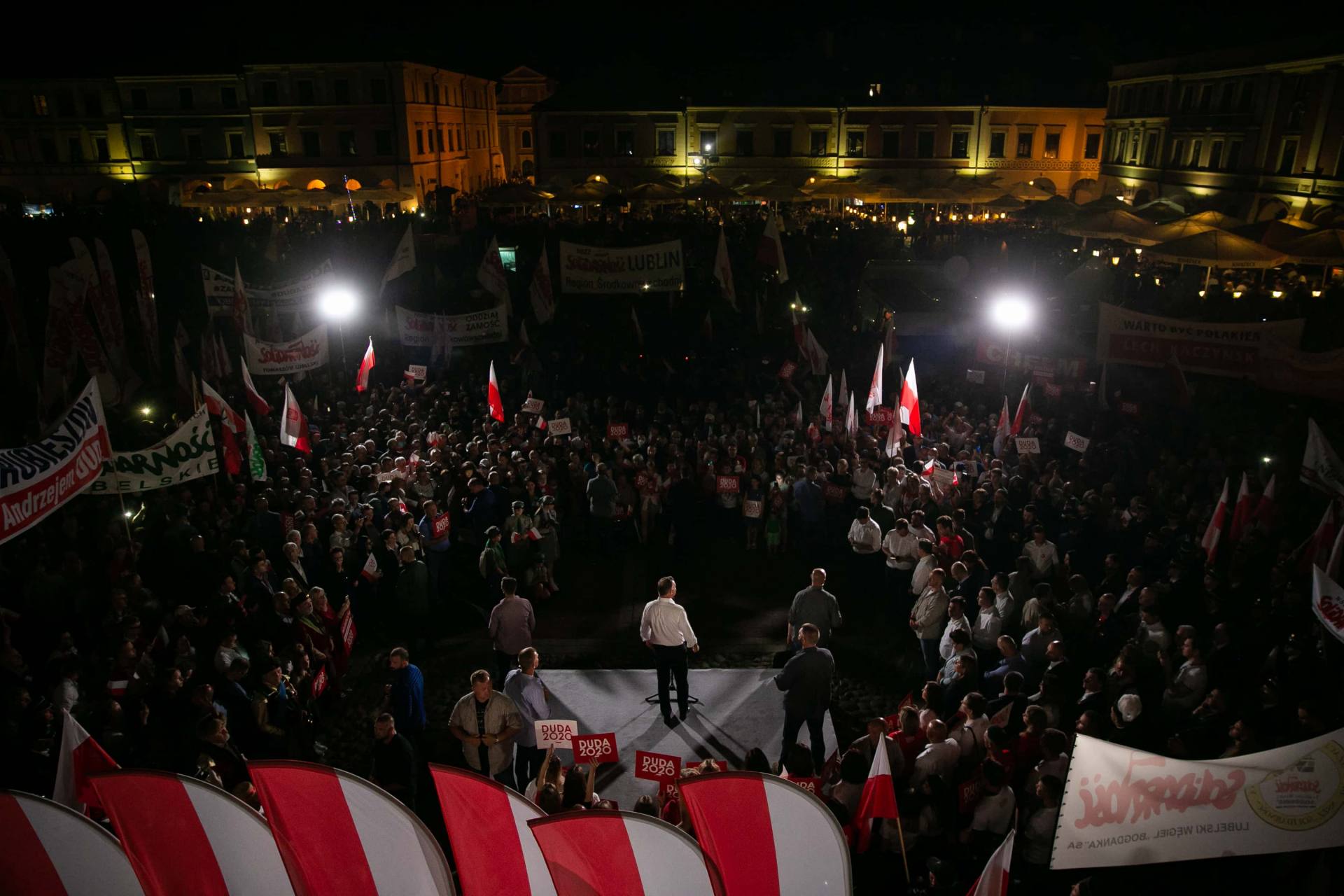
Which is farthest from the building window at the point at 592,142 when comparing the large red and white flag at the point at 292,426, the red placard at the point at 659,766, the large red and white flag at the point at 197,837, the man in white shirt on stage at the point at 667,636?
the large red and white flag at the point at 197,837

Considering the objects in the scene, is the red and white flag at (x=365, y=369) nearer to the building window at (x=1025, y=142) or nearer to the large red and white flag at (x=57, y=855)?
the large red and white flag at (x=57, y=855)

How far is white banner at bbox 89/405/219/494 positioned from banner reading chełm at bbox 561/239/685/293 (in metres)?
8.71

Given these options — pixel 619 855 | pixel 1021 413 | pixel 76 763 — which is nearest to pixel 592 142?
pixel 1021 413

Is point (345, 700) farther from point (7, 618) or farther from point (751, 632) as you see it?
point (751, 632)

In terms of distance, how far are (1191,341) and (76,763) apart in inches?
542

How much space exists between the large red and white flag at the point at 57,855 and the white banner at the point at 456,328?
41.2 ft

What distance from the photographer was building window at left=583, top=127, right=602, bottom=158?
49.0 m

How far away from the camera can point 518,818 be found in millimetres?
3938

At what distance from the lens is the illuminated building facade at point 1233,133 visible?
3111 centimetres

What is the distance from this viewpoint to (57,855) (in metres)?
3.97

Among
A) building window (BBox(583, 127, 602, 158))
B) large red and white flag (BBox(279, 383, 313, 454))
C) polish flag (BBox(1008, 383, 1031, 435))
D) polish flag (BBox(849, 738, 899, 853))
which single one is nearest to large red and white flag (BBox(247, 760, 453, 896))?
polish flag (BBox(849, 738, 899, 853))

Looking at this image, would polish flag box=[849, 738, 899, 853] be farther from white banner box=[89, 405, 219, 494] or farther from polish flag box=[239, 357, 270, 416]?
polish flag box=[239, 357, 270, 416]

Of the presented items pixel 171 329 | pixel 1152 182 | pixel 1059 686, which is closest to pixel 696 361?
pixel 1059 686

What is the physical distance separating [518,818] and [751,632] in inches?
273
